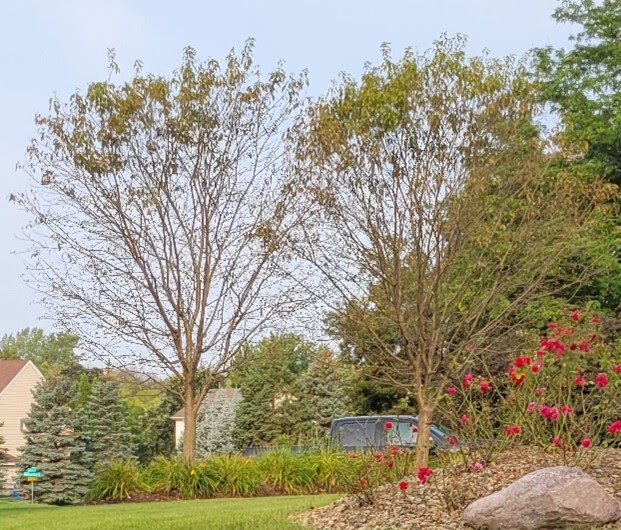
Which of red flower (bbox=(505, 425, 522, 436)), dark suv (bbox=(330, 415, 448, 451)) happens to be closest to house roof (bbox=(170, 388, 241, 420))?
dark suv (bbox=(330, 415, 448, 451))

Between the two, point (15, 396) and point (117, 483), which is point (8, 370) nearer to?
point (15, 396)

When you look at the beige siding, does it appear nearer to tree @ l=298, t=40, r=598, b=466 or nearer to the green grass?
the green grass

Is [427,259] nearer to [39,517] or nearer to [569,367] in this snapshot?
[569,367]

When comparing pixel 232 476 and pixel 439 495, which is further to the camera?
pixel 232 476

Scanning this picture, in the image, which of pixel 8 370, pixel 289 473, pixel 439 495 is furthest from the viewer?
pixel 8 370

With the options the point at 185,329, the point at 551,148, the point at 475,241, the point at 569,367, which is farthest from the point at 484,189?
the point at 185,329

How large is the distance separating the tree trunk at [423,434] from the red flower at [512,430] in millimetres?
1577

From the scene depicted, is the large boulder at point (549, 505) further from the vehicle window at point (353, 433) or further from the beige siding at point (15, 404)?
the beige siding at point (15, 404)

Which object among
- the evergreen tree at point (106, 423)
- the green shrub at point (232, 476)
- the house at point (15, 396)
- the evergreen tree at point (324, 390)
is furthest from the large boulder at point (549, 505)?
the house at point (15, 396)

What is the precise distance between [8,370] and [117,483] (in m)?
28.3

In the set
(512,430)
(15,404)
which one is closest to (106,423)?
(15,404)

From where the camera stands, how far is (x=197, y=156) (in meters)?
15.3

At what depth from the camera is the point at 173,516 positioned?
33.0 ft

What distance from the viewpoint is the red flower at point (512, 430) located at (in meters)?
8.63
